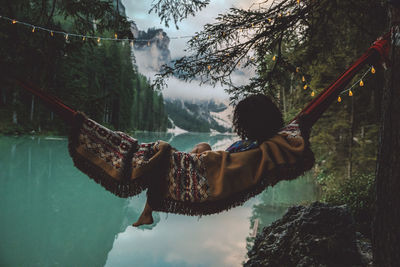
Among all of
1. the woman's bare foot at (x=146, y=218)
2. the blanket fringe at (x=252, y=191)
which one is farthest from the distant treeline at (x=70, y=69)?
the blanket fringe at (x=252, y=191)

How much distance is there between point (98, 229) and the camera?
255 inches

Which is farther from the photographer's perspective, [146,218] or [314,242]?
[314,242]

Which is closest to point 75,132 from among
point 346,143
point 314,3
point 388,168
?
point 388,168

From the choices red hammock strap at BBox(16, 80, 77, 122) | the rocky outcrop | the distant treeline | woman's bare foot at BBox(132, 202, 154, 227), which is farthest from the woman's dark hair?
the rocky outcrop

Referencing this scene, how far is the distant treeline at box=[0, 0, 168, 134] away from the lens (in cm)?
295

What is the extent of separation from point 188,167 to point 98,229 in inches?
238

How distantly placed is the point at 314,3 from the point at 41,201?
8307 millimetres

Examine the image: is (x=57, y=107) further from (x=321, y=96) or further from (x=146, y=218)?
(x=321, y=96)

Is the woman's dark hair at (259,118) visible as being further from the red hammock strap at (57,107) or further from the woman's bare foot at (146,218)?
the red hammock strap at (57,107)

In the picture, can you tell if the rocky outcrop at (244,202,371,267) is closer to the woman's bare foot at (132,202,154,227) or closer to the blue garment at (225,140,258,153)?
the blue garment at (225,140,258,153)

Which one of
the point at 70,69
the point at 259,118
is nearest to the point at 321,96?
the point at 259,118

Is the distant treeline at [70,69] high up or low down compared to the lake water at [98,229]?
up

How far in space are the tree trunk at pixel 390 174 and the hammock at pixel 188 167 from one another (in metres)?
0.17

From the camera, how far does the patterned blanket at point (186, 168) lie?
1.36 metres
